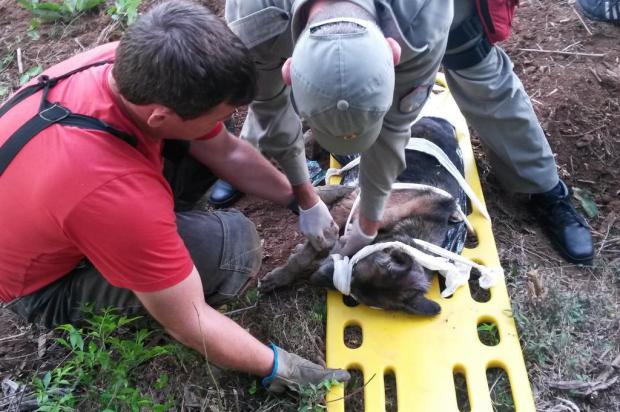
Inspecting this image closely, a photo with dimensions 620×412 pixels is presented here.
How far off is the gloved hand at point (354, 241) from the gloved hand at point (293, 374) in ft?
1.89

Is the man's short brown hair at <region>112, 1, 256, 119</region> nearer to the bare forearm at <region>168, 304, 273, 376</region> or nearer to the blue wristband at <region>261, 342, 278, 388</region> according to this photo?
the bare forearm at <region>168, 304, 273, 376</region>

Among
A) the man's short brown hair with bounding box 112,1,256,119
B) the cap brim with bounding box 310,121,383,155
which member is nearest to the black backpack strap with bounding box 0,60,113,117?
the man's short brown hair with bounding box 112,1,256,119

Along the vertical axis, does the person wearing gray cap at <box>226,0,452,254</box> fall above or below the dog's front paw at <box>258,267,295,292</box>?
above

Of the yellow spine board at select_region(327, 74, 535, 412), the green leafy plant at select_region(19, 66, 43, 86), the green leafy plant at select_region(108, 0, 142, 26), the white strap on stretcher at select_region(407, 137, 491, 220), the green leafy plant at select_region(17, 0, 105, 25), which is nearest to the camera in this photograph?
the yellow spine board at select_region(327, 74, 535, 412)

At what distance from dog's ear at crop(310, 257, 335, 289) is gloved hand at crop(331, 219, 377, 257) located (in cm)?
10

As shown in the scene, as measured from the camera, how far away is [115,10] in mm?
4250

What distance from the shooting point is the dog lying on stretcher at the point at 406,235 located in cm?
261

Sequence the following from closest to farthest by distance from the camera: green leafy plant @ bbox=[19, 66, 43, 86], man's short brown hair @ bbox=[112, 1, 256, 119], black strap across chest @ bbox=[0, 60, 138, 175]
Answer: man's short brown hair @ bbox=[112, 1, 256, 119] < black strap across chest @ bbox=[0, 60, 138, 175] < green leafy plant @ bbox=[19, 66, 43, 86]

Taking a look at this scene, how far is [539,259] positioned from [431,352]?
955 millimetres

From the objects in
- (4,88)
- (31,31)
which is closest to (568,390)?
(4,88)

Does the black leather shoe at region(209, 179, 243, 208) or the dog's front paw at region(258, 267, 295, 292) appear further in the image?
the black leather shoe at region(209, 179, 243, 208)

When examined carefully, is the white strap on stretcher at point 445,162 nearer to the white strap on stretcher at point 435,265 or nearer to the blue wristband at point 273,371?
the white strap on stretcher at point 435,265

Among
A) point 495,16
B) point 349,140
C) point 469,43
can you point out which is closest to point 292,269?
point 349,140

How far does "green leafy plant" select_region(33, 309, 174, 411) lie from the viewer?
6.64 ft
